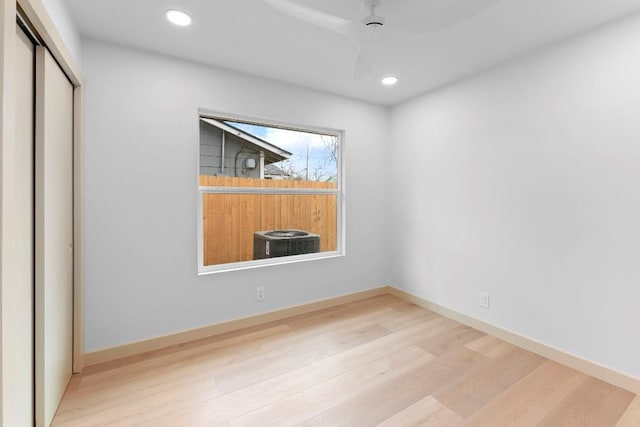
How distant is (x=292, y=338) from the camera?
2.57 metres

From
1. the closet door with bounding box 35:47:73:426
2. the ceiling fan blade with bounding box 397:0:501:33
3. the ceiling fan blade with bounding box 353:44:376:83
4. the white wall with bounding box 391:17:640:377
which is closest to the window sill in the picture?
the closet door with bounding box 35:47:73:426

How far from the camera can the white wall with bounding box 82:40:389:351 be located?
2.15m

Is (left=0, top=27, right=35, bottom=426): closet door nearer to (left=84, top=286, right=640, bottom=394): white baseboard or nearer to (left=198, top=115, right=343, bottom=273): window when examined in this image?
(left=84, top=286, right=640, bottom=394): white baseboard

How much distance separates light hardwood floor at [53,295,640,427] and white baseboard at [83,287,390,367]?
0.07 metres

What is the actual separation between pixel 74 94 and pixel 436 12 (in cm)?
223

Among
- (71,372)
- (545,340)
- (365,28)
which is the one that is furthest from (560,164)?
(71,372)

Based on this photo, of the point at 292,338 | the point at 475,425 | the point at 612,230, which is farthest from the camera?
the point at 292,338

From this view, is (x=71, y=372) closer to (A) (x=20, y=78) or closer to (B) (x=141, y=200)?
(B) (x=141, y=200)

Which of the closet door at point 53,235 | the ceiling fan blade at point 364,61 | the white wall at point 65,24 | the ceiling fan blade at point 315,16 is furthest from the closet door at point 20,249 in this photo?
the ceiling fan blade at point 364,61

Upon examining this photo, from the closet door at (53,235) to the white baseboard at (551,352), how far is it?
10.0 ft

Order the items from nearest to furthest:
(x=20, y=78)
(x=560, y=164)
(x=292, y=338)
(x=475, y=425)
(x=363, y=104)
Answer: (x=20, y=78) → (x=475, y=425) → (x=560, y=164) → (x=292, y=338) → (x=363, y=104)

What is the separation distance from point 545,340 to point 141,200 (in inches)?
128

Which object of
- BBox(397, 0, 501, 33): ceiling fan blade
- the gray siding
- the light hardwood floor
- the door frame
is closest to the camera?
the door frame

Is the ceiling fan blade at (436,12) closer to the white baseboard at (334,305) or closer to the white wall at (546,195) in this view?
the white wall at (546,195)
